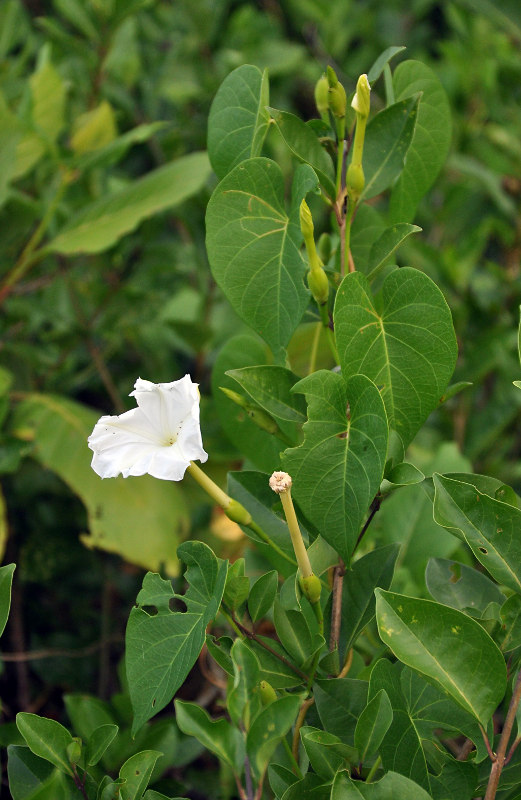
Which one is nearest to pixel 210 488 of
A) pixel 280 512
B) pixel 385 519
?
pixel 280 512

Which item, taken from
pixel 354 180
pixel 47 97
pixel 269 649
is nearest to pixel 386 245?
pixel 354 180

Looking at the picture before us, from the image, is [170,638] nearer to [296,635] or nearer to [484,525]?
[296,635]

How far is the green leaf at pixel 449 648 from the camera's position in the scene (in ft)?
2.10

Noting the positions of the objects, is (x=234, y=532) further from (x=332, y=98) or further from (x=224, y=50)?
(x=224, y=50)

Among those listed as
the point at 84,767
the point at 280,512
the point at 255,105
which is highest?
the point at 255,105

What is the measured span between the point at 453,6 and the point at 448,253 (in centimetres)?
98

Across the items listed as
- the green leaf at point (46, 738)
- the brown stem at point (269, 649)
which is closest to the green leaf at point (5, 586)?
the green leaf at point (46, 738)

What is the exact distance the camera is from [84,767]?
75 centimetres

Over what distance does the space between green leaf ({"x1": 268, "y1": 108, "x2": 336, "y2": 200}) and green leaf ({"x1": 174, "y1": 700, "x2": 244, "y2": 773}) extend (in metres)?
0.48

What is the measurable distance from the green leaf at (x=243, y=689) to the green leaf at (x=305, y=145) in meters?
0.43

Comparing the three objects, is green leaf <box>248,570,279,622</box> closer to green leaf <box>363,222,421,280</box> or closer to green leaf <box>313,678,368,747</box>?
green leaf <box>313,678,368,747</box>

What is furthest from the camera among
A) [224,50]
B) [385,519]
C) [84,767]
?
[224,50]

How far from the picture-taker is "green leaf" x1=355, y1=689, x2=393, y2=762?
627 mm

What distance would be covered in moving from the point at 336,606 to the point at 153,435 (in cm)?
23
